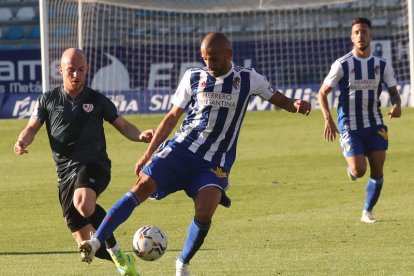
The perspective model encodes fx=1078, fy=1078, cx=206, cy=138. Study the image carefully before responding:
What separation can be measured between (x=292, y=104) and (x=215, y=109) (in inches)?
24.1

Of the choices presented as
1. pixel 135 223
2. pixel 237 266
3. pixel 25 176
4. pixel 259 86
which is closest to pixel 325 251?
pixel 237 266

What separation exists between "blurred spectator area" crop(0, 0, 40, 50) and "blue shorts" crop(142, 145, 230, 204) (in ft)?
72.5

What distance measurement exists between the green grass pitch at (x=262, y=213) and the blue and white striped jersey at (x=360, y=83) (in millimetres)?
1208

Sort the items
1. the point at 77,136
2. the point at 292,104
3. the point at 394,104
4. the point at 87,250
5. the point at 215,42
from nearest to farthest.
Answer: the point at 87,250, the point at 215,42, the point at 292,104, the point at 77,136, the point at 394,104

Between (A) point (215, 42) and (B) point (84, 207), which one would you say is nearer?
(A) point (215, 42)

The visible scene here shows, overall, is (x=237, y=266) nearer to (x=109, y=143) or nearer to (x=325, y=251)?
(x=325, y=251)

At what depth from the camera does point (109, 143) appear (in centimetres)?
2331

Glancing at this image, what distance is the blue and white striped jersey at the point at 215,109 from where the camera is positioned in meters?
8.34

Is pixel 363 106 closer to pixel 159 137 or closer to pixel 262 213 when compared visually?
pixel 262 213

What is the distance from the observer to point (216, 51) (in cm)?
811

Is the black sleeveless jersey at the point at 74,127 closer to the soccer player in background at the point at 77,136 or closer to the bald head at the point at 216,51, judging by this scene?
the soccer player in background at the point at 77,136

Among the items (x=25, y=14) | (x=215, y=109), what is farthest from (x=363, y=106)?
(x=25, y=14)

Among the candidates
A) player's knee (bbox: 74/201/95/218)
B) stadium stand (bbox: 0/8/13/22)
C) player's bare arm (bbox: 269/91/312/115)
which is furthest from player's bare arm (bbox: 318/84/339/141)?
stadium stand (bbox: 0/8/13/22)

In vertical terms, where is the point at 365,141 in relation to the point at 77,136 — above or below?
below
